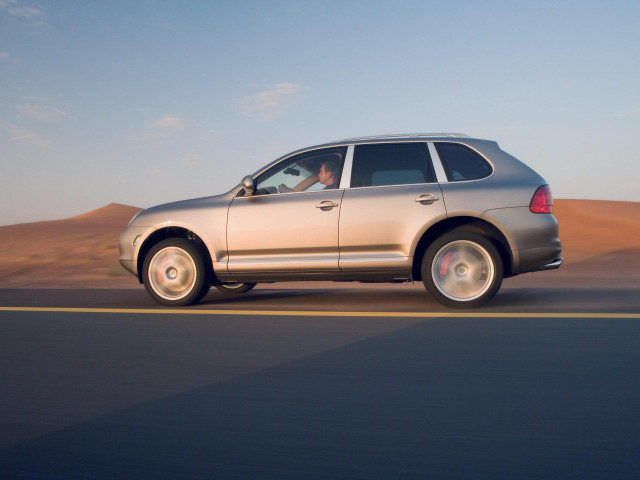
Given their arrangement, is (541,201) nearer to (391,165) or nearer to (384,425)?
(391,165)

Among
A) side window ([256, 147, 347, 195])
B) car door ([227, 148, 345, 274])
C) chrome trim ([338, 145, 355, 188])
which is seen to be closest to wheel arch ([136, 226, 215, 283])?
car door ([227, 148, 345, 274])

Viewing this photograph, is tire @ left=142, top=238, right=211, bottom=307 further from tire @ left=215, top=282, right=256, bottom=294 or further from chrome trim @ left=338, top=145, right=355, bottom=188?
chrome trim @ left=338, top=145, right=355, bottom=188

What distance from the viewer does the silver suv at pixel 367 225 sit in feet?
24.1

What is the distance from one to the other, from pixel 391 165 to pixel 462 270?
4.75ft

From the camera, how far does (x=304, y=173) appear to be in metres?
8.16

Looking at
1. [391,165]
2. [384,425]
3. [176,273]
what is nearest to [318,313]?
[391,165]

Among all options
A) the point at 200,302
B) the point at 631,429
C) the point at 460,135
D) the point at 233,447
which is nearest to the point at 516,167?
the point at 460,135

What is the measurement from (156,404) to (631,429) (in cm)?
241

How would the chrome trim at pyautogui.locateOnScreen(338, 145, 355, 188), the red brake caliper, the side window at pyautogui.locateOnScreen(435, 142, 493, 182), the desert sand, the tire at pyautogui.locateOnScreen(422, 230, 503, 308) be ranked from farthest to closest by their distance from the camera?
the desert sand
the chrome trim at pyautogui.locateOnScreen(338, 145, 355, 188)
the side window at pyautogui.locateOnScreen(435, 142, 493, 182)
the red brake caliper
the tire at pyautogui.locateOnScreen(422, 230, 503, 308)

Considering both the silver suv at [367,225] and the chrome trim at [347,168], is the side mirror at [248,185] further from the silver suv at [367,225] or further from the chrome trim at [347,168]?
the chrome trim at [347,168]

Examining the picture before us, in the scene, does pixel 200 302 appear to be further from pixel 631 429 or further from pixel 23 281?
pixel 23 281

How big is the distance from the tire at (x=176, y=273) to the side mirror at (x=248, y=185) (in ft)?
3.01

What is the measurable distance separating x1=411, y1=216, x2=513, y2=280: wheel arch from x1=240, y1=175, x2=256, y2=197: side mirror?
2.02 metres

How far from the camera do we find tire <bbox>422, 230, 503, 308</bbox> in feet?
23.9
